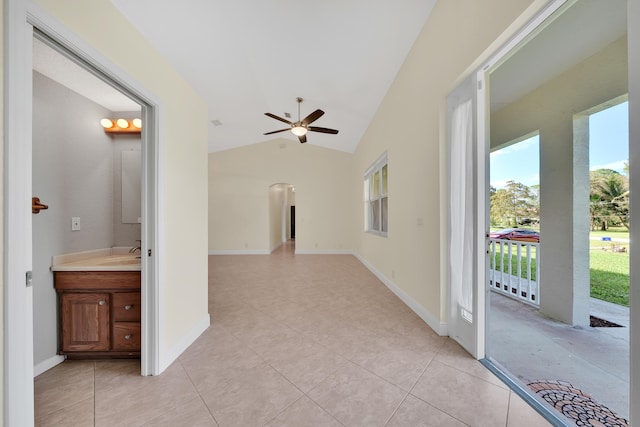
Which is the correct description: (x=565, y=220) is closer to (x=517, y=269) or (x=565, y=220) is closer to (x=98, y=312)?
(x=517, y=269)

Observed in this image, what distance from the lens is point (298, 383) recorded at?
5.25ft

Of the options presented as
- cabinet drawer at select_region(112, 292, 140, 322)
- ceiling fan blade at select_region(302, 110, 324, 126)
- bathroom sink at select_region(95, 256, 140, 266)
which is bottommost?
cabinet drawer at select_region(112, 292, 140, 322)

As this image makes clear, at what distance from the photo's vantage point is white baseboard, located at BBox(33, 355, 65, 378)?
1688mm

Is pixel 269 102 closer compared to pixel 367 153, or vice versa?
pixel 269 102

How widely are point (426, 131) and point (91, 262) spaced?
3.30 metres

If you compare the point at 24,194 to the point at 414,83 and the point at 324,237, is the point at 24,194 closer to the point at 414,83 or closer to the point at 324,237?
the point at 414,83

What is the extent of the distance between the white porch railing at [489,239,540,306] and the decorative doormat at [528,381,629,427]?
4.80 ft

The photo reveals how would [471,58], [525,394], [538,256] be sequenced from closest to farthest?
[525,394]
[471,58]
[538,256]

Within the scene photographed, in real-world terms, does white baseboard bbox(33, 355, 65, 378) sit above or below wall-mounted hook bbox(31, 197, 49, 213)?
below

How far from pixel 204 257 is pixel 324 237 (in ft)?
17.3

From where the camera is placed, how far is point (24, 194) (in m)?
0.96

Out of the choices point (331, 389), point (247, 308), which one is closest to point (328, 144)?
point (247, 308)

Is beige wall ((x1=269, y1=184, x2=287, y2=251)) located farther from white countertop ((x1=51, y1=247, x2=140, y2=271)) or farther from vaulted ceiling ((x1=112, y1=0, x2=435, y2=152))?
white countertop ((x1=51, y1=247, x2=140, y2=271))

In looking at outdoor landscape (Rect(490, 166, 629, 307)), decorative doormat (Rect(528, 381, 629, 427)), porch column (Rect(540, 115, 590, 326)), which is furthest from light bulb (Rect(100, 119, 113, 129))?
porch column (Rect(540, 115, 590, 326))
